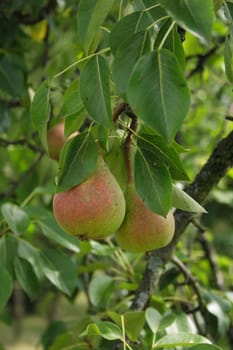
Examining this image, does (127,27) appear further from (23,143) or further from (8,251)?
(23,143)

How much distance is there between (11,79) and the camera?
5.84 ft

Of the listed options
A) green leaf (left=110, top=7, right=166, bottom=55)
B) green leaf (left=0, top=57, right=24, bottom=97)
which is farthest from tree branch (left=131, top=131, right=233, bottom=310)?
green leaf (left=0, top=57, right=24, bottom=97)

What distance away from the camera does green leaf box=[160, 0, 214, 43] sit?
2.34 ft

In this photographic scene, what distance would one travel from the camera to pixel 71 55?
1.95 metres

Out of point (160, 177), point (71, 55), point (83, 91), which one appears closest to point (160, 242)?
point (160, 177)

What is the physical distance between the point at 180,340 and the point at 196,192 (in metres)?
0.27

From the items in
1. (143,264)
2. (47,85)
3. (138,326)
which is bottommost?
(143,264)

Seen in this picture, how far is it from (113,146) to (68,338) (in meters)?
0.71

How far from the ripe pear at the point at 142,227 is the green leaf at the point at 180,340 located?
20 cm

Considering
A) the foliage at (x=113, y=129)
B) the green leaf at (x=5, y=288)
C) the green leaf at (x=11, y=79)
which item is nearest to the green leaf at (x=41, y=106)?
the foliage at (x=113, y=129)

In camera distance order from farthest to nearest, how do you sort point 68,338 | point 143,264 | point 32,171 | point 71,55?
point 32,171, point 71,55, point 143,264, point 68,338

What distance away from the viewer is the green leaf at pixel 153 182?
888 millimetres

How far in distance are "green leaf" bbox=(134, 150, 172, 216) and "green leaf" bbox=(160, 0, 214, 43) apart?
0.79 feet

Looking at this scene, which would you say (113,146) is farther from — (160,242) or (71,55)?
(71,55)
